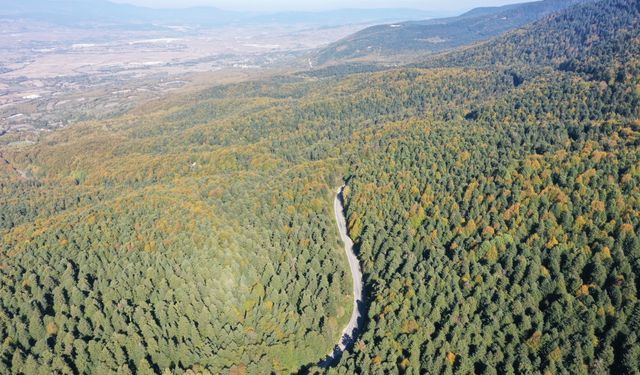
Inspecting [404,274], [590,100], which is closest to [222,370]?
[404,274]

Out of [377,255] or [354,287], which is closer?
[354,287]

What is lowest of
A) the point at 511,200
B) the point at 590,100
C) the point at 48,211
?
the point at 48,211

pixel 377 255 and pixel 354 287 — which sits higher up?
pixel 377 255

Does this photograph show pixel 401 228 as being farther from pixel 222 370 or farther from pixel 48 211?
pixel 48 211

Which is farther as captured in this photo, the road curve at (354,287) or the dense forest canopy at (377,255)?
the road curve at (354,287)
